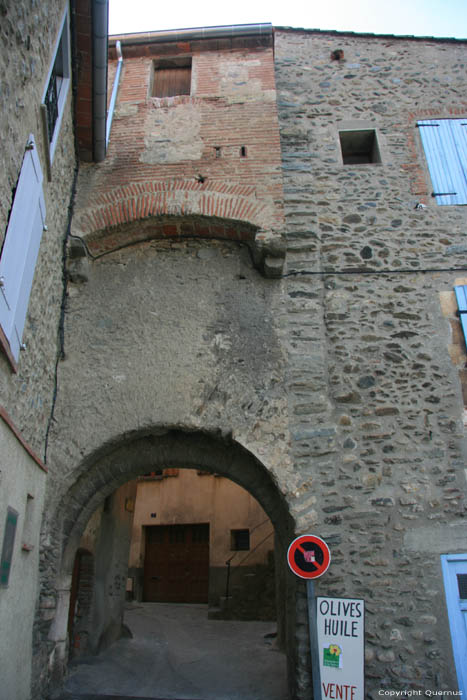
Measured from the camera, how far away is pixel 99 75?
654 cm

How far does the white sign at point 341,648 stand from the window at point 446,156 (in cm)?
500

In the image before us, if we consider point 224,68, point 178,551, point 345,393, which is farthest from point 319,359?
point 178,551

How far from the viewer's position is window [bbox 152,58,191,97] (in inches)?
320

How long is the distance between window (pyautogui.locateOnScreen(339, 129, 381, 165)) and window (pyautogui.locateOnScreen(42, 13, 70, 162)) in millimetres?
3652

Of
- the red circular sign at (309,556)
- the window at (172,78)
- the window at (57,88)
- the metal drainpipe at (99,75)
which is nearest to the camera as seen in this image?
the red circular sign at (309,556)

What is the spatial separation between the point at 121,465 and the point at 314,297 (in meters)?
2.99

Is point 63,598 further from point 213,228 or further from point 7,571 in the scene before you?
point 213,228

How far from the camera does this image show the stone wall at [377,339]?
199 inches

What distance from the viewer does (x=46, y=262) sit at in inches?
227

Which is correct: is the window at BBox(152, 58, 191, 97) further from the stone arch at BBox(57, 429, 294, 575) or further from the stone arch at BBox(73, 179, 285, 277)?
the stone arch at BBox(57, 429, 294, 575)

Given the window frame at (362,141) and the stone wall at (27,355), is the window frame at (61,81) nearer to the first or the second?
the stone wall at (27,355)

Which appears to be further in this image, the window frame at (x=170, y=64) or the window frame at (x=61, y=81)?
the window frame at (x=170, y=64)

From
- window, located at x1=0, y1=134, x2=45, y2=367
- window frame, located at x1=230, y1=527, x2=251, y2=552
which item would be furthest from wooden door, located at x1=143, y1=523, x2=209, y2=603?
window, located at x1=0, y1=134, x2=45, y2=367

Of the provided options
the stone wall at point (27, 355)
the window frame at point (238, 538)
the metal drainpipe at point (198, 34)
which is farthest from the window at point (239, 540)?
the metal drainpipe at point (198, 34)
